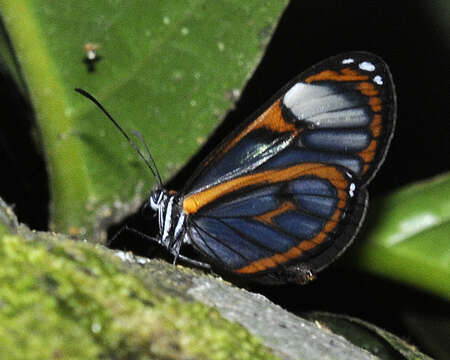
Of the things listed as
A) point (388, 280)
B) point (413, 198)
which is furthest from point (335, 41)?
point (388, 280)

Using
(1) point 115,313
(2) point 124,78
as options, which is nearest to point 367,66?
(2) point 124,78

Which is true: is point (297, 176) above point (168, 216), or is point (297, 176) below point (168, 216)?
above

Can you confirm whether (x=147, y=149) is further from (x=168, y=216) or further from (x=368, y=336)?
(x=368, y=336)

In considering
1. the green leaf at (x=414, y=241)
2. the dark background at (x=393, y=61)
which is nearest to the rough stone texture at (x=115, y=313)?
the green leaf at (x=414, y=241)

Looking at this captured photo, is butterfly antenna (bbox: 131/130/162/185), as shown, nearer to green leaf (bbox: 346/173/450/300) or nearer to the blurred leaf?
the blurred leaf

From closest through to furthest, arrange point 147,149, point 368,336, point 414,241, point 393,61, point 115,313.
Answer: point 115,313 < point 368,336 < point 147,149 < point 414,241 < point 393,61

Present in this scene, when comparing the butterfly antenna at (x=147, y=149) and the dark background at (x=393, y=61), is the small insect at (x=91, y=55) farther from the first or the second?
the dark background at (x=393, y=61)

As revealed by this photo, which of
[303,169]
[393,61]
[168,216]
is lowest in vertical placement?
[168,216]
